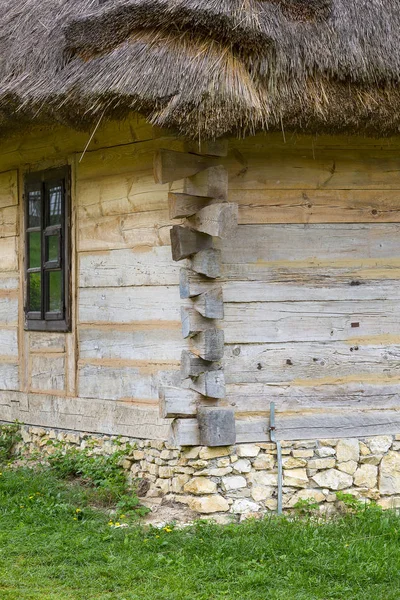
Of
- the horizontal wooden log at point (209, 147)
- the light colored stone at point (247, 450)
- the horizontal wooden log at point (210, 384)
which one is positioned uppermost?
the horizontal wooden log at point (209, 147)

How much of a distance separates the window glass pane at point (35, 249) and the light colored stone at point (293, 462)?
296 centimetres

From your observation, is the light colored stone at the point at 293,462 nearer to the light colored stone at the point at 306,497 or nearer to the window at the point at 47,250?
the light colored stone at the point at 306,497

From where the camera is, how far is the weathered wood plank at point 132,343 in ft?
24.7

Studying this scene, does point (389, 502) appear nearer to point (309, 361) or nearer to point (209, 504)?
point (309, 361)

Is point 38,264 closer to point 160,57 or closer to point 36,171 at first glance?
point 36,171

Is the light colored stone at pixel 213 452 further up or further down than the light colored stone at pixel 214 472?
further up

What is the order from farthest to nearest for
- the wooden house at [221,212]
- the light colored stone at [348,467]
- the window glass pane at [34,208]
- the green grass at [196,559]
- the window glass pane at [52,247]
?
the window glass pane at [34,208], the window glass pane at [52,247], the light colored stone at [348,467], the wooden house at [221,212], the green grass at [196,559]

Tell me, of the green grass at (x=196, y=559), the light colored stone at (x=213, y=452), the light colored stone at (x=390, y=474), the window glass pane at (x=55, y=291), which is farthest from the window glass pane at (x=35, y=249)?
the light colored stone at (x=390, y=474)

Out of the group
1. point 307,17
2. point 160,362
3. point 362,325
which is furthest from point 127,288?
point 307,17

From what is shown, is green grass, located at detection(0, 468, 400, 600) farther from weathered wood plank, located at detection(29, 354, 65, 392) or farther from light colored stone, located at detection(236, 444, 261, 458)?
weathered wood plank, located at detection(29, 354, 65, 392)

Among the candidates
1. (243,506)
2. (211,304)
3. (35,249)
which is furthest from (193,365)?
(35,249)

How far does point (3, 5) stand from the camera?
8.49m

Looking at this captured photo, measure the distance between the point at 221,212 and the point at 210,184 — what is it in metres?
0.30

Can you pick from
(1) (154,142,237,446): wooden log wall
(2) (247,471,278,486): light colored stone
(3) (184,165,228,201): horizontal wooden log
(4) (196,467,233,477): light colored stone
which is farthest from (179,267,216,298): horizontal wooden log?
(2) (247,471,278,486): light colored stone
